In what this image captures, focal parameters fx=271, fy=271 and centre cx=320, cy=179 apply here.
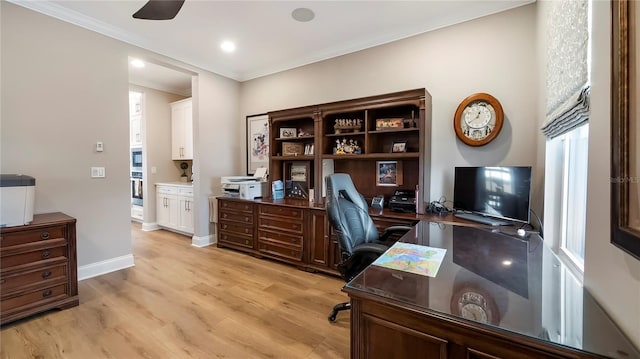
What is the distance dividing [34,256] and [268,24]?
306cm

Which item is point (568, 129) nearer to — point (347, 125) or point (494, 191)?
point (494, 191)

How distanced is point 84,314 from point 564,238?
3.68 meters

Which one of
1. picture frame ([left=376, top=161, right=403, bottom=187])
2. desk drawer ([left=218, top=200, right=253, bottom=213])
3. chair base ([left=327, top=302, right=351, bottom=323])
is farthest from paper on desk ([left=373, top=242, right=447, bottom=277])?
desk drawer ([left=218, top=200, right=253, bottom=213])

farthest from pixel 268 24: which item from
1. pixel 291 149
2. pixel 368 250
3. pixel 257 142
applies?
pixel 368 250

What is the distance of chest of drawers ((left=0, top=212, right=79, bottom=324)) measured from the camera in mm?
2102

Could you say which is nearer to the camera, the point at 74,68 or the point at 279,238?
the point at 74,68

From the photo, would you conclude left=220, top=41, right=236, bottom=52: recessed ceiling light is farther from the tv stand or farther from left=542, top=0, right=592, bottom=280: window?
the tv stand

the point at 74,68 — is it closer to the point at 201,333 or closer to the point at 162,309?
the point at 162,309

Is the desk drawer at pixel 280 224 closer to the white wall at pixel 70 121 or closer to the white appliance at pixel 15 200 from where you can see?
the white wall at pixel 70 121

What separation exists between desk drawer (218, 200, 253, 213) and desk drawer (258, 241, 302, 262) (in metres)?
0.51

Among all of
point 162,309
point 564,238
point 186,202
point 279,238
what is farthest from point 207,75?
point 564,238

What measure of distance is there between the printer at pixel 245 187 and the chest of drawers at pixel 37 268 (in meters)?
1.88

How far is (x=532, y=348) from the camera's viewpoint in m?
0.77

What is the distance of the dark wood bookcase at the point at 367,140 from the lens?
2816 mm
